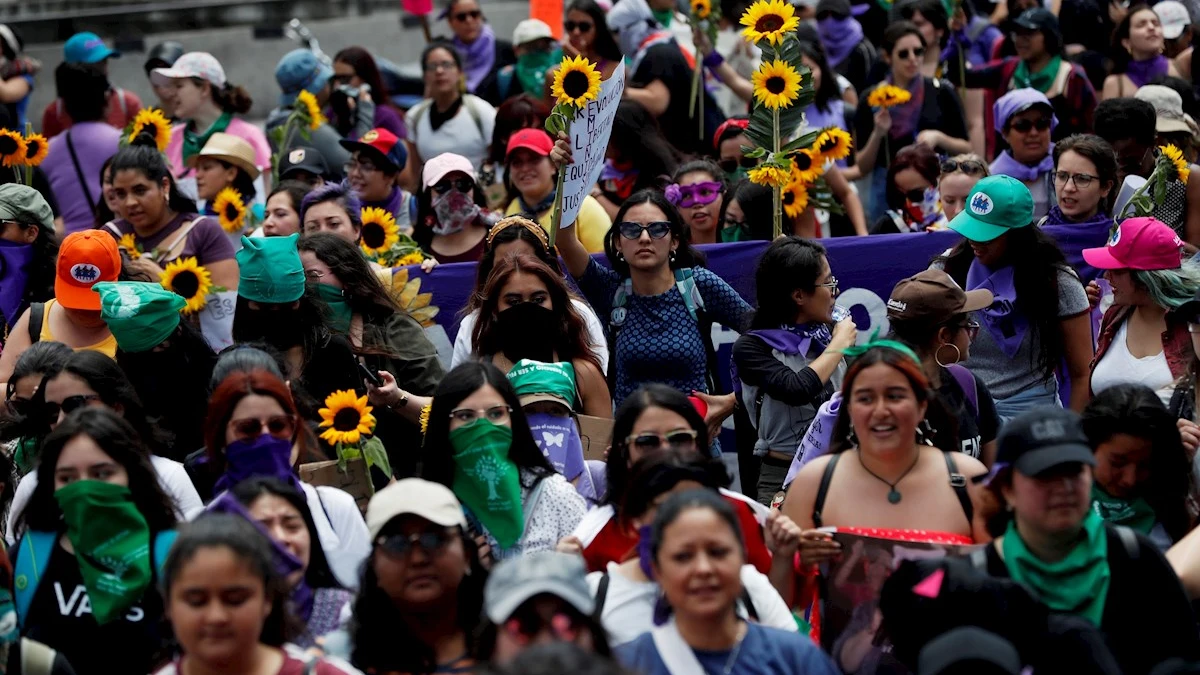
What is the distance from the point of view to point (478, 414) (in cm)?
605

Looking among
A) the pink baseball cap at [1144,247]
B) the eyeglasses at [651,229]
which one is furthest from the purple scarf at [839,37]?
the pink baseball cap at [1144,247]

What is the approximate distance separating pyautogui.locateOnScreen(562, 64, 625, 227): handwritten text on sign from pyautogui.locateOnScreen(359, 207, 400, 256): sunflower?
4.96ft

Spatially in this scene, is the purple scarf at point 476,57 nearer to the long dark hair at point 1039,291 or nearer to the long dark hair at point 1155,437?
the long dark hair at point 1039,291

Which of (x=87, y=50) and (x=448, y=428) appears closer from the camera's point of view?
(x=448, y=428)

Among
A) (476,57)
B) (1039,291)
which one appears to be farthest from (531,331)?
(476,57)

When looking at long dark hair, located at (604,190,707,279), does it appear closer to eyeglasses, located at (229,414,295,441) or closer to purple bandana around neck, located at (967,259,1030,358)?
purple bandana around neck, located at (967,259,1030,358)

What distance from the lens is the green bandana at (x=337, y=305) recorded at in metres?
7.68

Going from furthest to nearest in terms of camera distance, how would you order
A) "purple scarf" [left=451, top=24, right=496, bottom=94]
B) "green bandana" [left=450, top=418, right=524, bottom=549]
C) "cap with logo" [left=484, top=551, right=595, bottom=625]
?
"purple scarf" [left=451, top=24, right=496, bottom=94] < "green bandana" [left=450, top=418, right=524, bottom=549] < "cap with logo" [left=484, top=551, right=595, bottom=625]

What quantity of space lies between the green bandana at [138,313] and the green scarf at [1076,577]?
148 inches

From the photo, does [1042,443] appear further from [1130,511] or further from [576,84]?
[576,84]

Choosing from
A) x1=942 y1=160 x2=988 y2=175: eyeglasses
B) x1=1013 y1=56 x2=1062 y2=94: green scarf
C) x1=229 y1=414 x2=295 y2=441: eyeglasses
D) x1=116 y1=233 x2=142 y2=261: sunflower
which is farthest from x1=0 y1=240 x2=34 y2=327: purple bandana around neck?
x1=1013 y1=56 x2=1062 y2=94: green scarf

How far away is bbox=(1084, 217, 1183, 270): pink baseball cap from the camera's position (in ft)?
23.2

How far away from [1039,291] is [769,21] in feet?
6.54

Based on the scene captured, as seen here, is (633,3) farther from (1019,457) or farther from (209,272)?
(1019,457)
